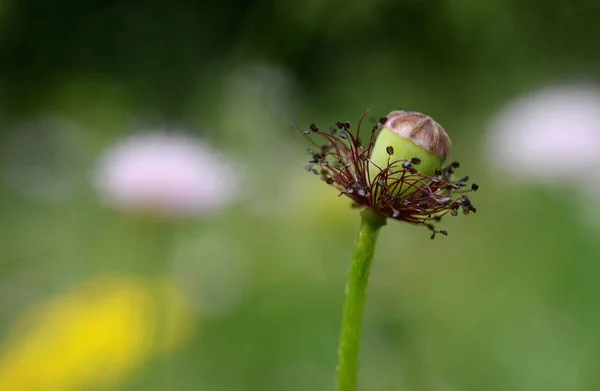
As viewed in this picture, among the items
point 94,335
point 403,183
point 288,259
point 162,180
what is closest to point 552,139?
point 288,259

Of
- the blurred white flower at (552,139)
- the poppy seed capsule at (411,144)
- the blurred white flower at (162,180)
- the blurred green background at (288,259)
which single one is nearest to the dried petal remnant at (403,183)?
the poppy seed capsule at (411,144)

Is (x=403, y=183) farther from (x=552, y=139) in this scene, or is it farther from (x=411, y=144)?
(x=552, y=139)

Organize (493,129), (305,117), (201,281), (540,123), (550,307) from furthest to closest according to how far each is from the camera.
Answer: (305,117), (493,129), (540,123), (201,281), (550,307)

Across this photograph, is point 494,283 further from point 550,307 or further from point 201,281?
point 201,281

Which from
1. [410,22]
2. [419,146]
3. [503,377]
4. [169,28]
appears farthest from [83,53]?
[419,146]

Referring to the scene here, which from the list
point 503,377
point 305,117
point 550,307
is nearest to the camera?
point 503,377

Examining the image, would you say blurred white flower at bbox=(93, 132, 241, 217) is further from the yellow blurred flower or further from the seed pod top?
the seed pod top
